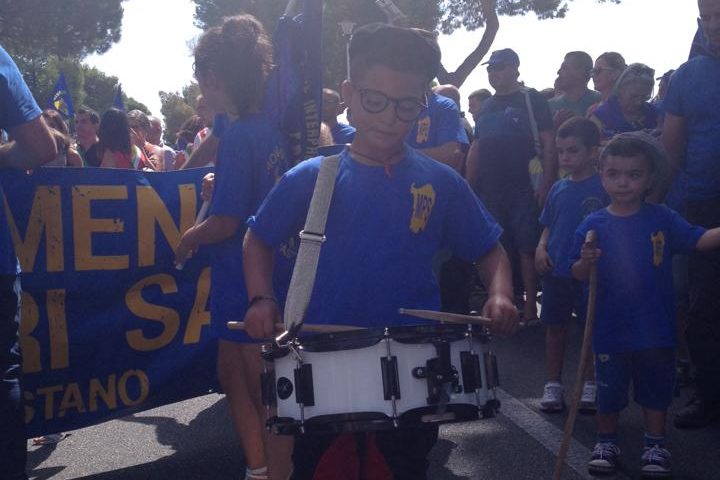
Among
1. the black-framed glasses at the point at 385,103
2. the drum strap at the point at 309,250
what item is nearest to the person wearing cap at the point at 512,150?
the black-framed glasses at the point at 385,103

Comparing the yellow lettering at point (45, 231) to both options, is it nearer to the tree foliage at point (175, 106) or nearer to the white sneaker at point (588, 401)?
the white sneaker at point (588, 401)

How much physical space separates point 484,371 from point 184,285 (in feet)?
8.82

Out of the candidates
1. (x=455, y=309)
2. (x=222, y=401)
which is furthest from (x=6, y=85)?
(x=455, y=309)

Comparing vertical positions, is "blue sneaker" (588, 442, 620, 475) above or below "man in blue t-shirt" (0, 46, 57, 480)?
below

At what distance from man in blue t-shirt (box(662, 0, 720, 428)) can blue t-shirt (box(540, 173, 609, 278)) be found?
18.2 inches

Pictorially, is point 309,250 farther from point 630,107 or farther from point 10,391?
point 630,107

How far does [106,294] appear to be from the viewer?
503 cm

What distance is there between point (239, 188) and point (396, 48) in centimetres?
107

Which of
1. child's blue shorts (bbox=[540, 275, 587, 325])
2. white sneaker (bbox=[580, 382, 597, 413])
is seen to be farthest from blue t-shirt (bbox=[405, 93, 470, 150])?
white sneaker (bbox=[580, 382, 597, 413])

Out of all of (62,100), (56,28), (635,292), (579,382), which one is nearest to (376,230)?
(579,382)

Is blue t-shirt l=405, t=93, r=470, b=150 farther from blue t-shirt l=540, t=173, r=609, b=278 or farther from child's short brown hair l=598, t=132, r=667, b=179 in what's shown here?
child's short brown hair l=598, t=132, r=667, b=179

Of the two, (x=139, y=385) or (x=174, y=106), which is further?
(x=174, y=106)

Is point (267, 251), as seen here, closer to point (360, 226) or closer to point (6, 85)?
point (360, 226)

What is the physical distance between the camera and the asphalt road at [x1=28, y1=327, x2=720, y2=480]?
4.78 metres
